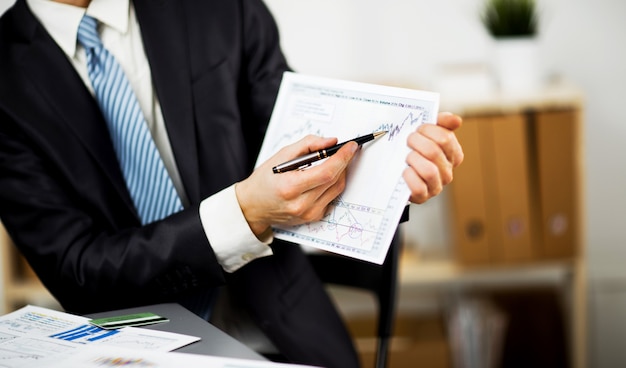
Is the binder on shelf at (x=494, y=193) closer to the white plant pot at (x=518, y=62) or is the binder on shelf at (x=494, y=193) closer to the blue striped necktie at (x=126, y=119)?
the white plant pot at (x=518, y=62)

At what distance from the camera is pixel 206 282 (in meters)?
1.15

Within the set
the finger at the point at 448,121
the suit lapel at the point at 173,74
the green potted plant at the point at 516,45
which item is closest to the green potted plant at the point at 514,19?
the green potted plant at the point at 516,45

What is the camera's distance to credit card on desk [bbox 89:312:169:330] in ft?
3.14

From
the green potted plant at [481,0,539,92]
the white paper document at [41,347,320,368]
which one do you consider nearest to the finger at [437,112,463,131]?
the white paper document at [41,347,320,368]

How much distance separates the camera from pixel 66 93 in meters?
1.24

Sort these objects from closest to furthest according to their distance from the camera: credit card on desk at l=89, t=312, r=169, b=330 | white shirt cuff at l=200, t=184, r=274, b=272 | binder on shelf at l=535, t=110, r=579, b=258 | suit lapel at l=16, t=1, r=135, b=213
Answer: credit card on desk at l=89, t=312, r=169, b=330 < white shirt cuff at l=200, t=184, r=274, b=272 < suit lapel at l=16, t=1, r=135, b=213 < binder on shelf at l=535, t=110, r=579, b=258

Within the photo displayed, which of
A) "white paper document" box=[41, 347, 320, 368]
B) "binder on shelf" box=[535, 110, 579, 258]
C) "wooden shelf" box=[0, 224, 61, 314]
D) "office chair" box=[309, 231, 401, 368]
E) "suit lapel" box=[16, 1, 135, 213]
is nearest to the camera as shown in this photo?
"white paper document" box=[41, 347, 320, 368]

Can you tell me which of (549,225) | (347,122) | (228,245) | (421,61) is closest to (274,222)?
(228,245)

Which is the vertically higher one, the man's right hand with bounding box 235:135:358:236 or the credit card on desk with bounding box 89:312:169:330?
the man's right hand with bounding box 235:135:358:236

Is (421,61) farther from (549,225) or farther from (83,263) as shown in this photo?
(83,263)

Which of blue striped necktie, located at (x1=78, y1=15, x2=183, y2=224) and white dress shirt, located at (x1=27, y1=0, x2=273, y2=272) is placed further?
blue striped necktie, located at (x1=78, y1=15, x2=183, y2=224)

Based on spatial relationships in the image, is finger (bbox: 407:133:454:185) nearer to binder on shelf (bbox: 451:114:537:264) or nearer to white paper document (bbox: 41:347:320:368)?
white paper document (bbox: 41:347:320:368)

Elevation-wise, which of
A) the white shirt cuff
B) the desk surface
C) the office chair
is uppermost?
the white shirt cuff

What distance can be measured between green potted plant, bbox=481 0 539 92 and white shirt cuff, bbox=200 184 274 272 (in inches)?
54.5
